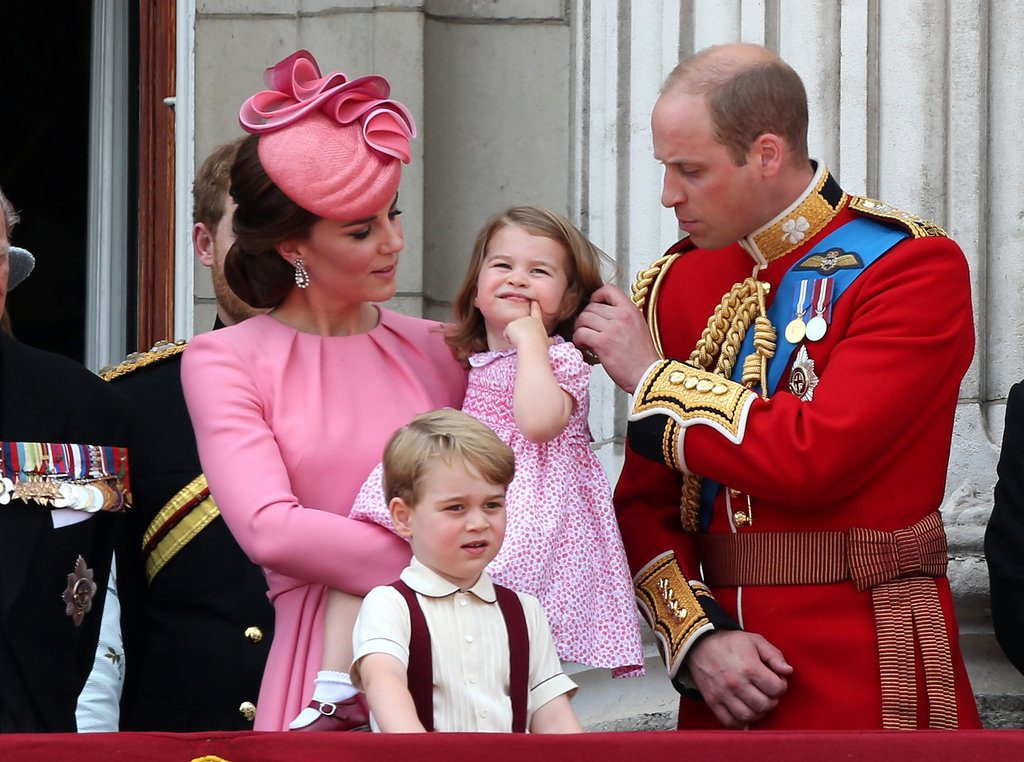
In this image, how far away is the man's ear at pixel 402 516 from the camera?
114 inches

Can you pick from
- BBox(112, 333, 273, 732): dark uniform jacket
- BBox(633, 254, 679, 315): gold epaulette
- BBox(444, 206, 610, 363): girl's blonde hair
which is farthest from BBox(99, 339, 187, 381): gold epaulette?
BBox(633, 254, 679, 315): gold epaulette

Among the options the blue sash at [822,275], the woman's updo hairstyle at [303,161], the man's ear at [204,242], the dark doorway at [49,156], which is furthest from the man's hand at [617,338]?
the dark doorway at [49,156]

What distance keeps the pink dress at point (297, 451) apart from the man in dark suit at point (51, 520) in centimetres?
19

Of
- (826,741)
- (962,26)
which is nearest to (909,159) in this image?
(962,26)

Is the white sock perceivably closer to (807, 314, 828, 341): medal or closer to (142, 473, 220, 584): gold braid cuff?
(142, 473, 220, 584): gold braid cuff

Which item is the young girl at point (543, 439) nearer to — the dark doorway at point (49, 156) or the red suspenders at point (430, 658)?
the red suspenders at point (430, 658)

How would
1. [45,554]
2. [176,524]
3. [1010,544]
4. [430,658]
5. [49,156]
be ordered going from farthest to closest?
[49,156]
[176,524]
[1010,544]
[45,554]
[430,658]

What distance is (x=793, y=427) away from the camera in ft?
10.2

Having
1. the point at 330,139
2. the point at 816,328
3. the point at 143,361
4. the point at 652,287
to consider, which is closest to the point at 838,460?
the point at 816,328

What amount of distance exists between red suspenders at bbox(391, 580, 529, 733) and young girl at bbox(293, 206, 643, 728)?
6.1 inches

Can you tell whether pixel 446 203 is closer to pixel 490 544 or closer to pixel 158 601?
pixel 158 601

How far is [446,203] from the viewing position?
5.28m

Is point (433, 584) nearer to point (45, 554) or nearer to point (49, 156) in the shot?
point (45, 554)

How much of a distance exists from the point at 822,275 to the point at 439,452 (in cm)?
76
